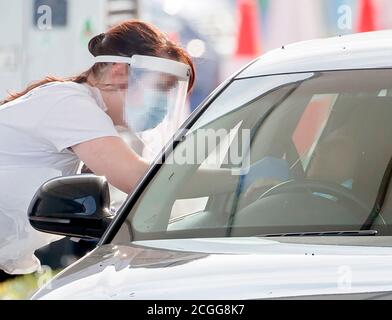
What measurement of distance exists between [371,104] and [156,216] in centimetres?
65

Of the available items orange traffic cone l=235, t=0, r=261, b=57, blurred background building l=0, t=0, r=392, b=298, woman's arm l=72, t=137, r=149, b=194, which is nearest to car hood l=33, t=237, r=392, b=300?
woman's arm l=72, t=137, r=149, b=194

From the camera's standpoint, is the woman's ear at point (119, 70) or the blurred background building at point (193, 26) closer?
the woman's ear at point (119, 70)

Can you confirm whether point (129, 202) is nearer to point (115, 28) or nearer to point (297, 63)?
point (297, 63)

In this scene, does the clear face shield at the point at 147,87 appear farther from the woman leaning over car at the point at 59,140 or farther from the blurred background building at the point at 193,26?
the blurred background building at the point at 193,26

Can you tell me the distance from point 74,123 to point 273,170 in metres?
1.17

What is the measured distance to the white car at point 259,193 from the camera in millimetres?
2398

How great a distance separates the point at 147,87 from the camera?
4.11 metres

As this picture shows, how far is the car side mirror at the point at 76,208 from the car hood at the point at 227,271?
12.1 inches

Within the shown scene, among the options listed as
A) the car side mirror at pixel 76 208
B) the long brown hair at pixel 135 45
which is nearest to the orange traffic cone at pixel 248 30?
the long brown hair at pixel 135 45

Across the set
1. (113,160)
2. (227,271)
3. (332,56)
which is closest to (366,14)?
(113,160)

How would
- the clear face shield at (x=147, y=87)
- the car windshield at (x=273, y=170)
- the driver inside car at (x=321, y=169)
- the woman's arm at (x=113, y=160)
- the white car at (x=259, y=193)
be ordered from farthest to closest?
the clear face shield at (x=147, y=87), the woman's arm at (x=113, y=160), the driver inside car at (x=321, y=169), the car windshield at (x=273, y=170), the white car at (x=259, y=193)

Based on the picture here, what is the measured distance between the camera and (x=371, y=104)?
301 cm

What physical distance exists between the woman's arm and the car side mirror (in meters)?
0.98

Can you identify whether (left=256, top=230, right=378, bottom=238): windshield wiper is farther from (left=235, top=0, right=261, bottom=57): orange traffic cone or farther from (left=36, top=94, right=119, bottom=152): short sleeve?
(left=235, top=0, right=261, bottom=57): orange traffic cone
